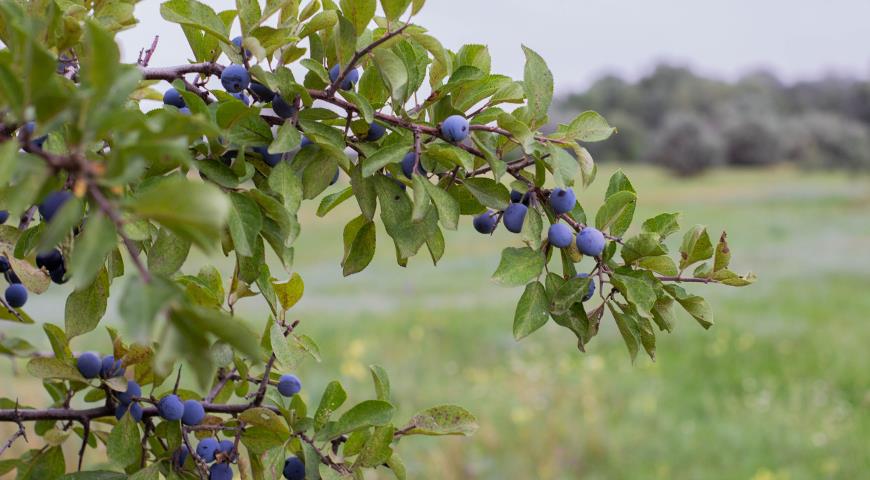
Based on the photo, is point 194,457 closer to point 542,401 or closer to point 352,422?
point 352,422

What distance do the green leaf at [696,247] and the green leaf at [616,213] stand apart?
0.24 feet

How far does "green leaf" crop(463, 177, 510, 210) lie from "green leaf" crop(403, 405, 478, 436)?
0.73ft

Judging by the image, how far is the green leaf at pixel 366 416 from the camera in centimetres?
84

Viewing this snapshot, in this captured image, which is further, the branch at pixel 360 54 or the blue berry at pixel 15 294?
the blue berry at pixel 15 294

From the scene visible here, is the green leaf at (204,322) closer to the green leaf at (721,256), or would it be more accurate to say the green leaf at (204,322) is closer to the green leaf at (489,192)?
the green leaf at (489,192)

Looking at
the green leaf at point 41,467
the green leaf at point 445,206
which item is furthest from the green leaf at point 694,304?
the green leaf at point 41,467

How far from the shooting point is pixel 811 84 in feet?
138

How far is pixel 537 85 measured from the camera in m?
0.78

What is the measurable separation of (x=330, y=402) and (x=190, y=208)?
509 mm

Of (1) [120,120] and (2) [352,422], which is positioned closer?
(1) [120,120]

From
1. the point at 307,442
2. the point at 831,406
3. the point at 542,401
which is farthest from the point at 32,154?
the point at 831,406

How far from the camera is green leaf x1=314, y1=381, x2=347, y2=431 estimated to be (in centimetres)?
88

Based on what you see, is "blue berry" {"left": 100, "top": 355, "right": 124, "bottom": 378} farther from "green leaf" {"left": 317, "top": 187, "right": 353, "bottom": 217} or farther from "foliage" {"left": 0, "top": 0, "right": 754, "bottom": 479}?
"green leaf" {"left": 317, "top": 187, "right": 353, "bottom": 217}

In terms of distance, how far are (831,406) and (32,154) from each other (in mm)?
4657
